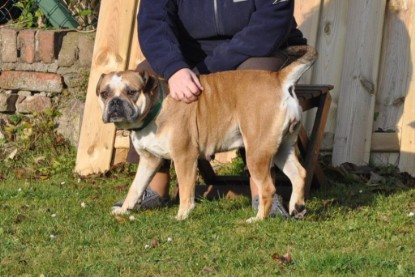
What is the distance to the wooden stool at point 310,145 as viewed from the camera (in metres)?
6.14

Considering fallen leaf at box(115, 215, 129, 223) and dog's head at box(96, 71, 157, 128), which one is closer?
dog's head at box(96, 71, 157, 128)

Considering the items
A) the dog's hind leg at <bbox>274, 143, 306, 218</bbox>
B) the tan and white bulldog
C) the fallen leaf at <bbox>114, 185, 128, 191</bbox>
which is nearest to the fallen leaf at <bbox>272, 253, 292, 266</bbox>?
the tan and white bulldog

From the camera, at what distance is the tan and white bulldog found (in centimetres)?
542

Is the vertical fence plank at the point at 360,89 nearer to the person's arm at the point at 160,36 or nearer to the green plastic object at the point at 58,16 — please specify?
the person's arm at the point at 160,36

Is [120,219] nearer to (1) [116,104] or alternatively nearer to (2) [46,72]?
(1) [116,104]

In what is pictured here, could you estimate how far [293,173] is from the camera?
571 cm

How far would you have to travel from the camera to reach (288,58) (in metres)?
6.00

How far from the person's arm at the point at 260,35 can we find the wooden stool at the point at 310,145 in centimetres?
41

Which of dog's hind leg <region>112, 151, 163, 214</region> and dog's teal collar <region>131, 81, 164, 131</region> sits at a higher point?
dog's teal collar <region>131, 81, 164, 131</region>

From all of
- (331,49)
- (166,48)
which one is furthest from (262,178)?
(331,49)

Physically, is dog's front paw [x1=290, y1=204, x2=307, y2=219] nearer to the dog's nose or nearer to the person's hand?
the person's hand

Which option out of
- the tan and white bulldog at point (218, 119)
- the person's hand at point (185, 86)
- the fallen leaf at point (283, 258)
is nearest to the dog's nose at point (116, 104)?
the tan and white bulldog at point (218, 119)

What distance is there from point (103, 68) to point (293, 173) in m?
2.20

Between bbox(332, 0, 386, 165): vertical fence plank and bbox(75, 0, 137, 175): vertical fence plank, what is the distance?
1.76m
